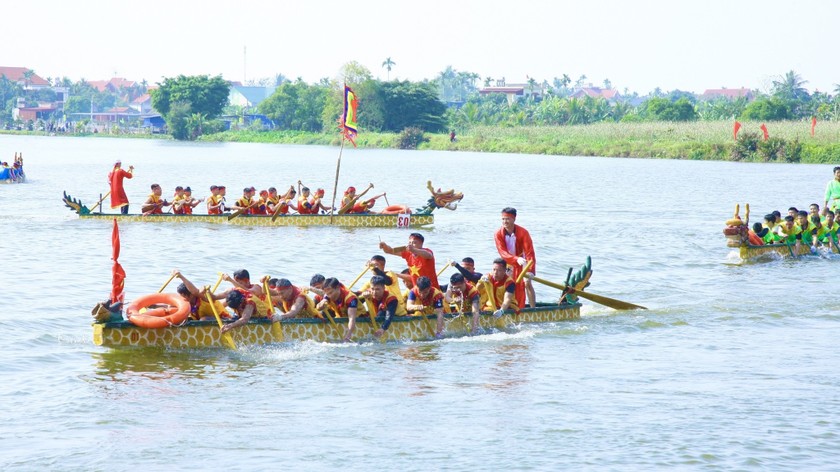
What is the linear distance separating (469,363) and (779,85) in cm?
13771

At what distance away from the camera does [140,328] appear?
14.0m

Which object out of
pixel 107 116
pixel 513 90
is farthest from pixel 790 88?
pixel 107 116

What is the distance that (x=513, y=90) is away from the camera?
16750 centimetres

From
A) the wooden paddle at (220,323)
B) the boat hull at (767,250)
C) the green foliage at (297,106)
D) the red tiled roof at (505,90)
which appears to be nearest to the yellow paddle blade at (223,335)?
the wooden paddle at (220,323)

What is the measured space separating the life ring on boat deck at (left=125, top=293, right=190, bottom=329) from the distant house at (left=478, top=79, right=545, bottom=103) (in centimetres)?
14448

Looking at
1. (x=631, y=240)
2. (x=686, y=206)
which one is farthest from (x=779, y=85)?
(x=631, y=240)

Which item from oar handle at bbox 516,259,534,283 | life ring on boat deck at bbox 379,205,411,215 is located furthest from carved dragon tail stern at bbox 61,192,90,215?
oar handle at bbox 516,259,534,283

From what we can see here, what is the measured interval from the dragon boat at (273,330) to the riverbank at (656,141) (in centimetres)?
5483

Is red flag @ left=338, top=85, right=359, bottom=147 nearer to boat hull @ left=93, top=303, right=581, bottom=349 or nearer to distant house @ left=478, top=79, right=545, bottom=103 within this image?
boat hull @ left=93, top=303, right=581, bottom=349

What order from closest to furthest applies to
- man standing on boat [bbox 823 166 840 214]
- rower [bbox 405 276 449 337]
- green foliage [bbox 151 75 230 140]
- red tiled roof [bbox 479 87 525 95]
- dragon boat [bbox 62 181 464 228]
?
1. rower [bbox 405 276 449 337]
2. man standing on boat [bbox 823 166 840 214]
3. dragon boat [bbox 62 181 464 228]
4. green foliage [bbox 151 75 230 140]
5. red tiled roof [bbox 479 87 525 95]

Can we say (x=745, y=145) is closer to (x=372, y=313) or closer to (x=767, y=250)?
(x=767, y=250)

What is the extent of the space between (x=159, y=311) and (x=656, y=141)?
66.8 metres

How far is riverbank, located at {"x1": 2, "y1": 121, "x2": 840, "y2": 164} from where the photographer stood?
66.6m

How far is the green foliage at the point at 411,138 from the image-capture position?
96.8 meters
